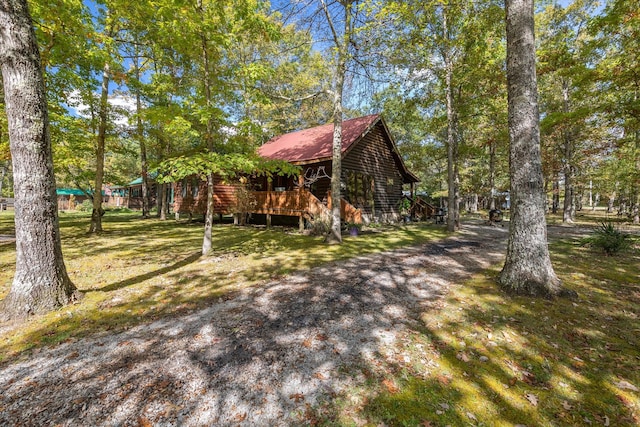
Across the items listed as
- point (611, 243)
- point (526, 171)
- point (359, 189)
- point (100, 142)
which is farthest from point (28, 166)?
point (359, 189)

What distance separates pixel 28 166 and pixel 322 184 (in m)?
12.7

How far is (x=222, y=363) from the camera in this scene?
3098 millimetres

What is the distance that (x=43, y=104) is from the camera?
4211mm

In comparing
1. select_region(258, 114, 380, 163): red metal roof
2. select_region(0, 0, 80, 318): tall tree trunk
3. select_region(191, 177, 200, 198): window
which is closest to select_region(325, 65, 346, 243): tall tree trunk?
select_region(258, 114, 380, 163): red metal roof

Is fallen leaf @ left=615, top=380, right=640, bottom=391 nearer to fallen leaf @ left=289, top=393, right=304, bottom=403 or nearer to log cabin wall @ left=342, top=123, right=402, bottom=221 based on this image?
fallen leaf @ left=289, top=393, right=304, bottom=403

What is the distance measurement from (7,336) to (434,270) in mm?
7793

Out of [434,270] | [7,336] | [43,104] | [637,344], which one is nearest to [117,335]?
[7,336]

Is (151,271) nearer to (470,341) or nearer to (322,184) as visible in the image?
(470,341)

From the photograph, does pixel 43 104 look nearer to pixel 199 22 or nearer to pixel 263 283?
pixel 199 22

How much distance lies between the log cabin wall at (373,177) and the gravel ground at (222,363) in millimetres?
11313

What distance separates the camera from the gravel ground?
7.91ft

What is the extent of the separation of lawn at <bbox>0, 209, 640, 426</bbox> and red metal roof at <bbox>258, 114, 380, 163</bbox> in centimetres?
884

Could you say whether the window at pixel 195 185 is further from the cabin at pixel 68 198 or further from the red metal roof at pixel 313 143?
the cabin at pixel 68 198

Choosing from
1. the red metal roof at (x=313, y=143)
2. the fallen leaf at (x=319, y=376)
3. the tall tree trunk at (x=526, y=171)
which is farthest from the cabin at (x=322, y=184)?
the fallen leaf at (x=319, y=376)
